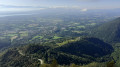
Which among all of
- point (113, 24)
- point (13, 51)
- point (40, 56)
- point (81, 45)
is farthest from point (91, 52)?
Result: point (113, 24)

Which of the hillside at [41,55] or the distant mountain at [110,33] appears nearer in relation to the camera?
the hillside at [41,55]

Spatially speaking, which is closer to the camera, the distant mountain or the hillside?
the hillside

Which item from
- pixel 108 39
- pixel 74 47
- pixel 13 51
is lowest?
pixel 108 39

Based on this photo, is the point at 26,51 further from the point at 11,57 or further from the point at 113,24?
the point at 113,24

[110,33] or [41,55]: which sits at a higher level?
[41,55]

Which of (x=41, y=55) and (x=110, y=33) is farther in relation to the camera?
(x=110, y=33)

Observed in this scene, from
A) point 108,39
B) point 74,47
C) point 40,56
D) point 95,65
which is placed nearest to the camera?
point 95,65

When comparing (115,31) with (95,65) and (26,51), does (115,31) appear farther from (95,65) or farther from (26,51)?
(26,51)

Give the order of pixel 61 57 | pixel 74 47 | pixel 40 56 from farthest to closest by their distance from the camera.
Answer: pixel 74 47
pixel 61 57
pixel 40 56

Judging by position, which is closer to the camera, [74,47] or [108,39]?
[74,47]

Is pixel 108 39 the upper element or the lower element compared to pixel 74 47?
lower
